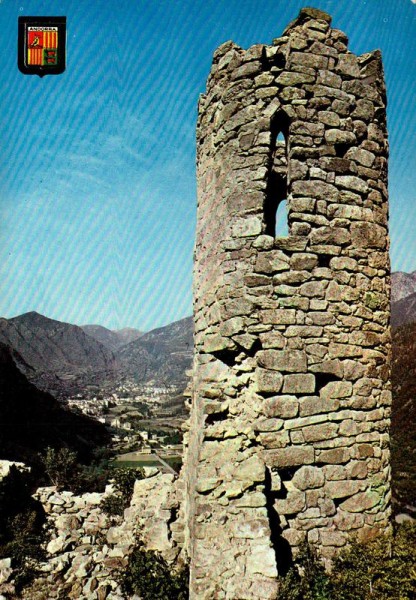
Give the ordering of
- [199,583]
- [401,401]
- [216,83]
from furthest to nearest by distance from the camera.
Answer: [401,401] < [216,83] < [199,583]

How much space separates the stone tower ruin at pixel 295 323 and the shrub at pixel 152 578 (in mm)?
718

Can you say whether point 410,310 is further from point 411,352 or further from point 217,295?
point 217,295

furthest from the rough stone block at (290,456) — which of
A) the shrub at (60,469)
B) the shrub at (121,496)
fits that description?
the shrub at (60,469)

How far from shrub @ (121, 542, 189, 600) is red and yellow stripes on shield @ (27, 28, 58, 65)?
7137 millimetres

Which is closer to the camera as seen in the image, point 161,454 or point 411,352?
point 161,454

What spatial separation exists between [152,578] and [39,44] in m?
7.62

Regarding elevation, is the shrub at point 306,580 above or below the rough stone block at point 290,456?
below

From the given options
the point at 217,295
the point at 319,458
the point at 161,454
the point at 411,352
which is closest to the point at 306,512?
the point at 319,458

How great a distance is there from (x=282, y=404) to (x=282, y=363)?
15.7 inches

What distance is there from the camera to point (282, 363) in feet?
14.3

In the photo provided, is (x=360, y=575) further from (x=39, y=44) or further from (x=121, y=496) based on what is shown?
(x=39, y=44)

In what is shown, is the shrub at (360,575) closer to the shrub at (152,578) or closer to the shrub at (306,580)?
the shrub at (306,580)

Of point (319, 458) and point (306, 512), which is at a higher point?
point (319, 458)

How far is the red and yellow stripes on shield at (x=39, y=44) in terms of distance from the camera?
6715 millimetres
